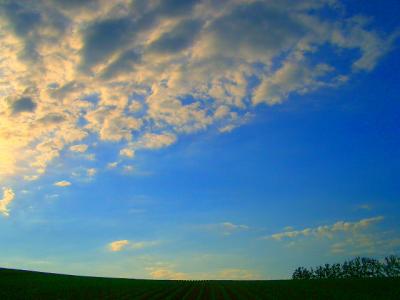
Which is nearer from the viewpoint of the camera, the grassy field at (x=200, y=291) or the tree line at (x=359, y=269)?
the grassy field at (x=200, y=291)

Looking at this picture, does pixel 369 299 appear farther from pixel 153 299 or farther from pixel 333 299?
pixel 153 299

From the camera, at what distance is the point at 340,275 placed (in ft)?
576

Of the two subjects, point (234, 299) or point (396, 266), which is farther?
point (396, 266)

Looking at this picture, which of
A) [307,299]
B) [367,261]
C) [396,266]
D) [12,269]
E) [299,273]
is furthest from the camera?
[299,273]

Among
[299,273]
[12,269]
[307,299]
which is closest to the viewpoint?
[307,299]

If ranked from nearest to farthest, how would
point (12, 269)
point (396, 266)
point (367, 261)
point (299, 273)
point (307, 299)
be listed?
point (307, 299) < point (12, 269) < point (396, 266) < point (367, 261) < point (299, 273)

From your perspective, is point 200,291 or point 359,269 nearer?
point 200,291

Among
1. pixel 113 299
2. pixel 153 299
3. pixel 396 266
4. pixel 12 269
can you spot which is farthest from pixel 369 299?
pixel 396 266

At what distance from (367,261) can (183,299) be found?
14842 centimetres

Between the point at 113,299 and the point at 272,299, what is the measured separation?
17978mm

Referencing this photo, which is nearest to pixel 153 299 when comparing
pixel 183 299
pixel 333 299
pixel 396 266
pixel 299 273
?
pixel 183 299

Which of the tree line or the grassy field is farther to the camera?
the tree line

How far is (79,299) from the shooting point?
4288 centimetres

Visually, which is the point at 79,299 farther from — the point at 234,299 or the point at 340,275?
the point at 340,275
